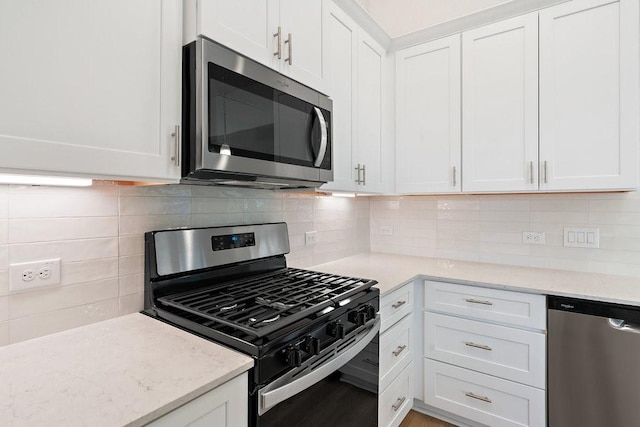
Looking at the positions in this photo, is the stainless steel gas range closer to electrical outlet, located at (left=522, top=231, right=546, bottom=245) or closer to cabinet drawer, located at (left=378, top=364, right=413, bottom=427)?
cabinet drawer, located at (left=378, top=364, right=413, bottom=427)

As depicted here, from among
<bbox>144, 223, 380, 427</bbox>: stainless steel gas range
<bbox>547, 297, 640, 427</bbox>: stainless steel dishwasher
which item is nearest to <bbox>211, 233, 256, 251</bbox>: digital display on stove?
<bbox>144, 223, 380, 427</bbox>: stainless steel gas range

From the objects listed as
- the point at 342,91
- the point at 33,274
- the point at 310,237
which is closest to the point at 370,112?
the point at 342,91

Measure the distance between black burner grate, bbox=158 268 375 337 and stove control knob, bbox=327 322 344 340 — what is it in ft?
0.23

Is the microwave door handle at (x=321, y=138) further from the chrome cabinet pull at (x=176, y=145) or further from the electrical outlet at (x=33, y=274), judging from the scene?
the electrical outlet at (x=33, y=274)

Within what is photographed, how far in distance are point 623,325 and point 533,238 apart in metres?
0.80

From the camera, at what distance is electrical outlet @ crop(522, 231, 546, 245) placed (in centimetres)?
215

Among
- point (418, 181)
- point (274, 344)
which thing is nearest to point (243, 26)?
point (274, 344)

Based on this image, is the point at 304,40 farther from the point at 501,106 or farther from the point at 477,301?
the point at 477,301

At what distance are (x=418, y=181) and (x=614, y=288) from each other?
120 cm

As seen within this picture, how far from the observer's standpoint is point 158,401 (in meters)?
0.70

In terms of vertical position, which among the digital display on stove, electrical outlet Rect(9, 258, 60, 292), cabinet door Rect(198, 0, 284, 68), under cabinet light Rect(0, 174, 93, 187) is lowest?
electrical outlet Rect(9, 258, 60, 292)

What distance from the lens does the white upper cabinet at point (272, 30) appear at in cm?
108

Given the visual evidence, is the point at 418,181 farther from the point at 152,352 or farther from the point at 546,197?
the point at 152,352

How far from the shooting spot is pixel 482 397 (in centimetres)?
181
